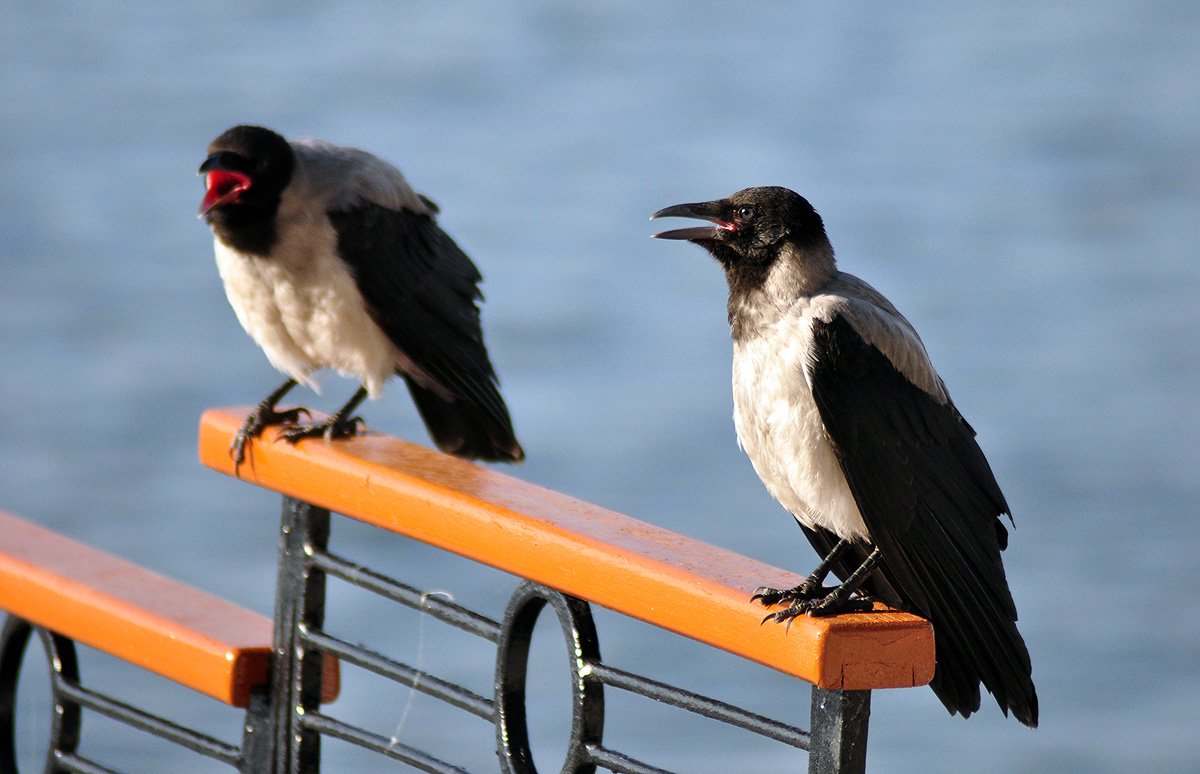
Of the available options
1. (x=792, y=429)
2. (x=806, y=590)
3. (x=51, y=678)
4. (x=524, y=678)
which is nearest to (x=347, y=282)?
(x=51, y=678)

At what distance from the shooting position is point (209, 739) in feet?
9.23

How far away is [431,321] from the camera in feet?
14.9

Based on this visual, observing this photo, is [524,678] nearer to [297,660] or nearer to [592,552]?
[592,552]

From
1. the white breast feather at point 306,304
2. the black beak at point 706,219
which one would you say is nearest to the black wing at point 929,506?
the black beak at point 706,219

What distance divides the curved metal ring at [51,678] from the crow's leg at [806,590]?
130 centimetres

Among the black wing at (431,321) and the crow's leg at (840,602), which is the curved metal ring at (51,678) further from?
the black wing at (431,321)

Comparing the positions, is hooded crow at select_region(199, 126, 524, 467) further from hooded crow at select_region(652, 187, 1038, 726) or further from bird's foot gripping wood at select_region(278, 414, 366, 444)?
hooded crow at select_region(652, 187, 1038, 726)

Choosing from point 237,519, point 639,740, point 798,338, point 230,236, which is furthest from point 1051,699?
point 798,338

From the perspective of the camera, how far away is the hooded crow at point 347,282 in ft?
14.4

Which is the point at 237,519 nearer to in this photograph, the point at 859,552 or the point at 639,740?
the point at 639,740

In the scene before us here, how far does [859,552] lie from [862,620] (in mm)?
1026

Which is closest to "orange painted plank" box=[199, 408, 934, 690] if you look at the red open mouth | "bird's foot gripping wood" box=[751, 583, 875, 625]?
"bird's foot gripping wood" box=[751, 583, 875, 625]

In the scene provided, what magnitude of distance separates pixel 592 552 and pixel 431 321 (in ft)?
7.79

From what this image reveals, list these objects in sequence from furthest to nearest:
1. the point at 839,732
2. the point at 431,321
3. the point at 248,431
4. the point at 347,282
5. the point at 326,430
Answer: the point at 431,321, the point at 347,282, the point at 326,430, the point at 248,431, the point at 839,732
